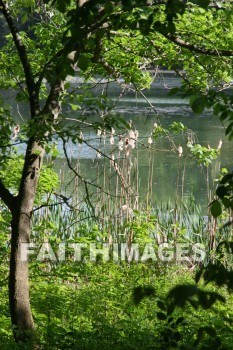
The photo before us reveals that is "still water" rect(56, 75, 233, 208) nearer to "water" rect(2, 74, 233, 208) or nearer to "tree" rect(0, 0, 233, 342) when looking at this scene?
"water" rect(2, 74, 233, 208)

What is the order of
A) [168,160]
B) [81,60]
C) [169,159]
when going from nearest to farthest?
[81,60] < [168,160] < [169,159]

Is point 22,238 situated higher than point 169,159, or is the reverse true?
point 169,159

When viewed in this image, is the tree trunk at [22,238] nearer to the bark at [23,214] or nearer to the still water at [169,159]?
the bark at [23,214]

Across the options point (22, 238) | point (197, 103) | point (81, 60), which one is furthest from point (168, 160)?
point (197, 103)

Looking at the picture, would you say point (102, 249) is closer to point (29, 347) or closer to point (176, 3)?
point (29, 347)

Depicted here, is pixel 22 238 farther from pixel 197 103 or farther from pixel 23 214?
pixel 197 103

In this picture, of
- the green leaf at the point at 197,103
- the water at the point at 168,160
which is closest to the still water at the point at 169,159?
the water at the point at 168,160

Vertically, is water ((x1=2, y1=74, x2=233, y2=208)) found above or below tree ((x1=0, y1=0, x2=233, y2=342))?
above

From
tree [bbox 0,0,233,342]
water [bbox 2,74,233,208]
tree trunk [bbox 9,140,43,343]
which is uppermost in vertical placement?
water [bbox 2,74,233,208]

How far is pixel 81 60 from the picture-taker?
2146 millimetres

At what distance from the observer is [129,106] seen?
21.8m

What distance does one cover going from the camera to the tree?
2.11 metres

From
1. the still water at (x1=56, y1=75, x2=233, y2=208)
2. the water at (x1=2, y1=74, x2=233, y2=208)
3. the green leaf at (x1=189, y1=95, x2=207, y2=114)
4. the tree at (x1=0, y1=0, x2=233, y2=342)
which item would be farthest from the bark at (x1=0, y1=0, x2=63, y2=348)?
the water at (x1=2, y1=74, x2=233, y2=208)

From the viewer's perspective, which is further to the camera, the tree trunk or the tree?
the tree trunk
